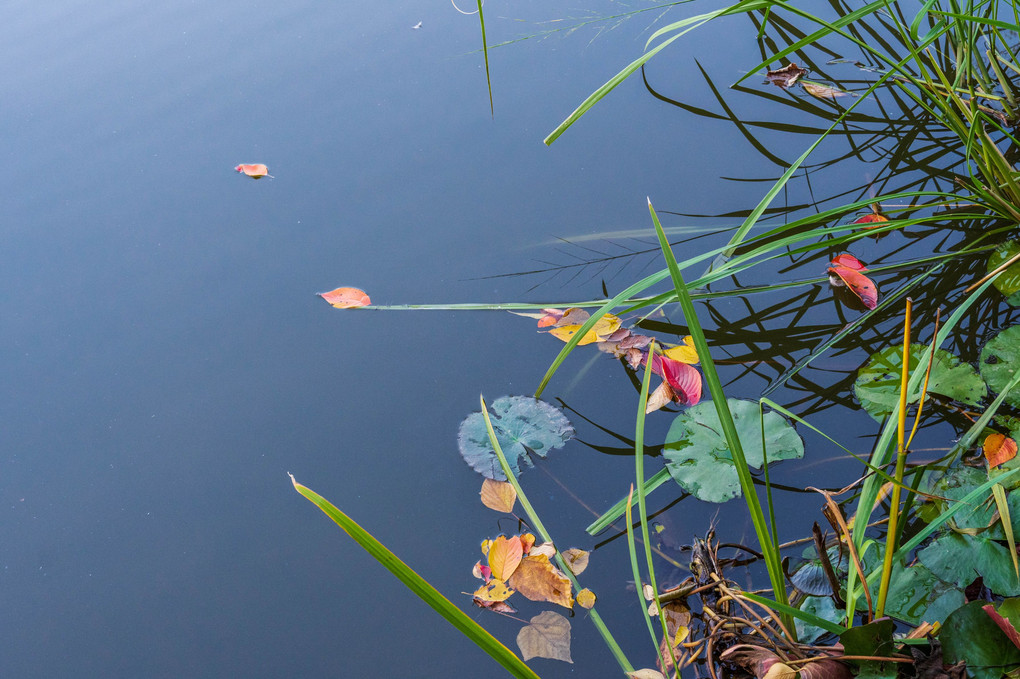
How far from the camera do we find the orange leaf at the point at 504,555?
0.98 metres

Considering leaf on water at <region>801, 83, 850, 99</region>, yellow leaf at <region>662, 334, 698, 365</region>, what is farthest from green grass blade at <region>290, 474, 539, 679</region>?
leaf on water at <region>801, 83, 850, 99</region>

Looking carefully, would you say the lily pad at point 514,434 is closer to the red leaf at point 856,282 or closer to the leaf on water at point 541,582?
the leaf on water at point 541,582

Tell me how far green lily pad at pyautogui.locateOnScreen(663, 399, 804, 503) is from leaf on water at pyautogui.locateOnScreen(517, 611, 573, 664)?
28 centimetres

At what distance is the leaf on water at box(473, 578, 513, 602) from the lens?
96 cm

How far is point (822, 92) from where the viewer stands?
5.38 ft

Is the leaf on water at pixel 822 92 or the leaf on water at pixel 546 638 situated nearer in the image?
the leaf on water at pixel 546 638

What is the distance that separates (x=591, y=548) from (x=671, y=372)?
1.11 ft

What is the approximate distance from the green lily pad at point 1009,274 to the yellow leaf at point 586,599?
90cm

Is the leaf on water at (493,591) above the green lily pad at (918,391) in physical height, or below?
below

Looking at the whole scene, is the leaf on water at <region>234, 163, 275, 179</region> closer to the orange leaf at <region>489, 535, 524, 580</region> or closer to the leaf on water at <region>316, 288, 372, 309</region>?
the leaf on water at <region>316, 288, 372, 309</region>

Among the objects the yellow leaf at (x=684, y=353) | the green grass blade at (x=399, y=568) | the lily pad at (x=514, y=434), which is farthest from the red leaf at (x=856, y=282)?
the green grass blade at (x=399, y=568)

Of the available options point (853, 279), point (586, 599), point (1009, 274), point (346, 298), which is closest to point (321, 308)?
point (346, 298)

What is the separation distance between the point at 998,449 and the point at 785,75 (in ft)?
3.67

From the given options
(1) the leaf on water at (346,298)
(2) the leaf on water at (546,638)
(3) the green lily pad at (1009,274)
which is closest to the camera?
(2) the leaf on water at (546,638)
